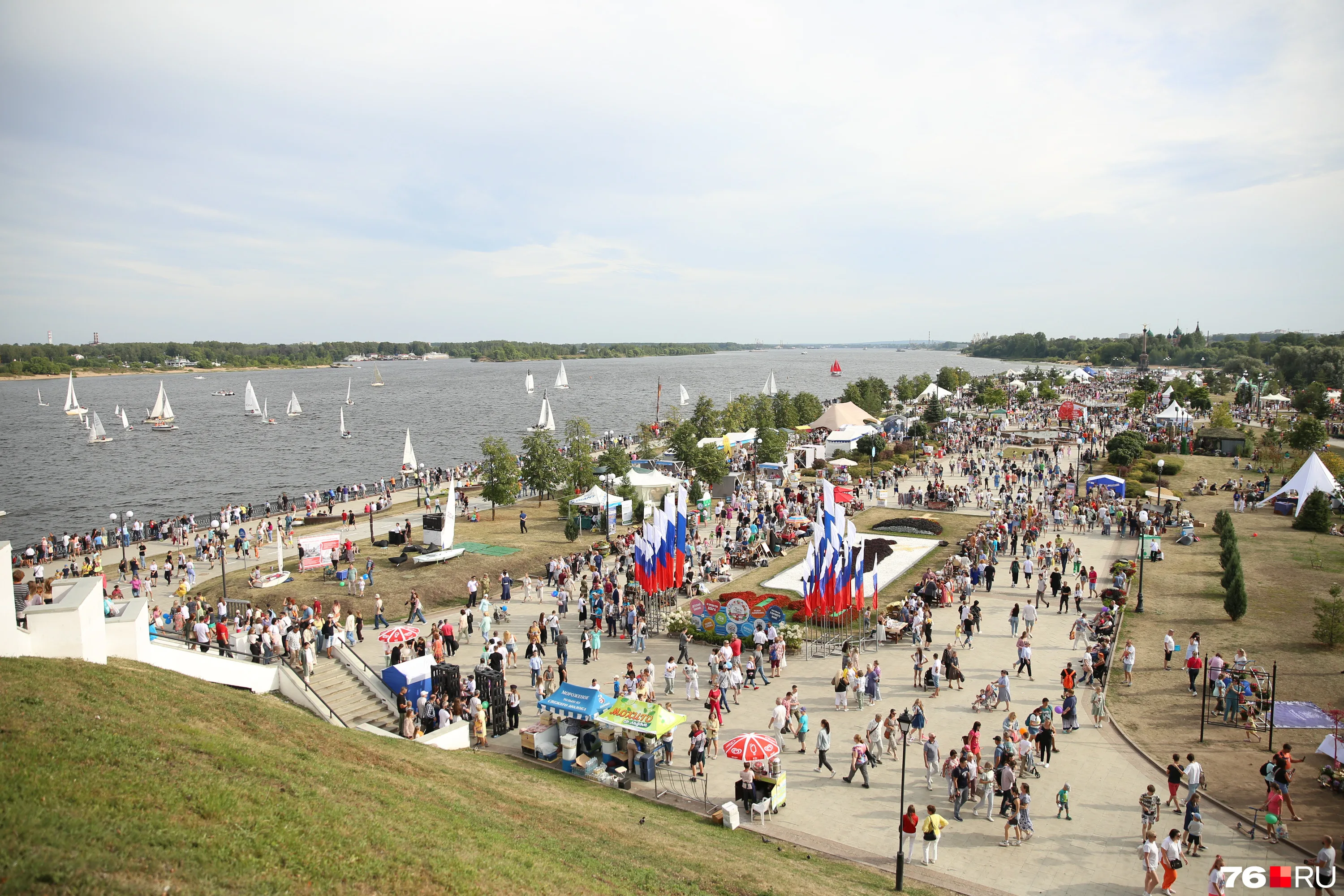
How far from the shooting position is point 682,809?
13.5m

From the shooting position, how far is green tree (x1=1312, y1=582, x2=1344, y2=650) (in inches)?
773

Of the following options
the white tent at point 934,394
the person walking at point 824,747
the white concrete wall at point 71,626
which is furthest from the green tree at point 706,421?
the white concrete wall at point 71,626

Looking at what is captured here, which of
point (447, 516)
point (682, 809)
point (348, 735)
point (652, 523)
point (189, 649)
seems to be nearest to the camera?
point (348, 735)

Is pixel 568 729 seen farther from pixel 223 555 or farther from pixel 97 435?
pixel 97 435

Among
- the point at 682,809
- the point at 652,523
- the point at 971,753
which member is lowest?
the point at 682,809

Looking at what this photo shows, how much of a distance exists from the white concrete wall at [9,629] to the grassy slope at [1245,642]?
19557 mm

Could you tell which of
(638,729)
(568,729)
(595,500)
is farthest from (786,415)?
(638,729)

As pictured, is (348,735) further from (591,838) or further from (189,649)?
(189,649)

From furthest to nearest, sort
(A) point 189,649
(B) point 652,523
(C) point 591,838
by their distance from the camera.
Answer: (B) point 652,523 < (A) point 189,649 < (C) point 591,838

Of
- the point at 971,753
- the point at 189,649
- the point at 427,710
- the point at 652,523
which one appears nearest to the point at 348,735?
the point at 427,710

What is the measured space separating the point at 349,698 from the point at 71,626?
6.08 meters

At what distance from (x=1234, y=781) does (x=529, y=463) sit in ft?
104

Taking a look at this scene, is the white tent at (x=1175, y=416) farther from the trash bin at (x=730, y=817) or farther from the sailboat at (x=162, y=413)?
the sailboat at (x=162, y=413)

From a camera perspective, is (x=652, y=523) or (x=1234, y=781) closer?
(x=1234, y=781)
